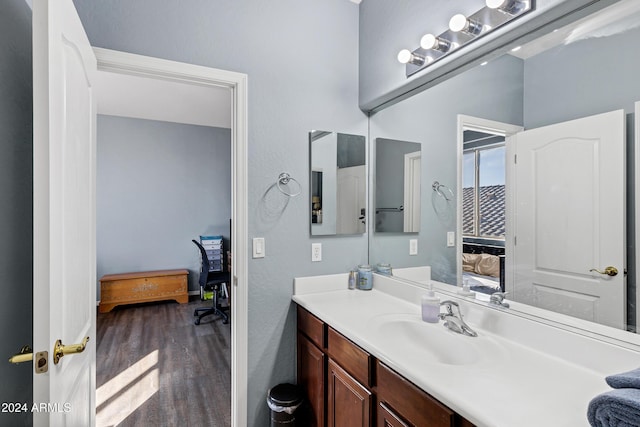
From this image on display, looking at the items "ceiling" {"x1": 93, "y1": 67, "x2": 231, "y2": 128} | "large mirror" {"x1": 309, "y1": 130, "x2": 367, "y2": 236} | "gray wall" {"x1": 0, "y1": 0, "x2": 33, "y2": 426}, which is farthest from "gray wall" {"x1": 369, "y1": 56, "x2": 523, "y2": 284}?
"ceiling" {"x1": 93, "y1": 67, "x2": 231, "y2": 128}

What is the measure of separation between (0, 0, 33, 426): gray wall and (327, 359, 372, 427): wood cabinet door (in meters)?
1.17

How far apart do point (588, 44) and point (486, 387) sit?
1.17 meters

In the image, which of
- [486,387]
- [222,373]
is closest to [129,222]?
[222,373]

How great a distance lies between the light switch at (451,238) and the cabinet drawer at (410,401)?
780 millimetres

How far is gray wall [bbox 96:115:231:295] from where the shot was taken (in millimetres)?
4629

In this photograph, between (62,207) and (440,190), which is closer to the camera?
(62,207)

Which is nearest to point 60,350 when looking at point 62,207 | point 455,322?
point 62,207

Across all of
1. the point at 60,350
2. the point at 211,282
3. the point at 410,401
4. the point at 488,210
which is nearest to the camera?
the point at 60,350

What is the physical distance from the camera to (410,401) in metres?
1.01

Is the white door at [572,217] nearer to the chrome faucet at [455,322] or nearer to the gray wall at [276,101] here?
the chrome faucet at [455,322]

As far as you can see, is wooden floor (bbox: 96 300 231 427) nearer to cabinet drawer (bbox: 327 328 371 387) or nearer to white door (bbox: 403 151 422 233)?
cabinet drawer (bbox: 327 328 371 387)

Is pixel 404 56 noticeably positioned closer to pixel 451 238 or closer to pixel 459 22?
pixel 459 22

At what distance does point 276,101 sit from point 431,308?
1406 millimetres

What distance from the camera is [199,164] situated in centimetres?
519
